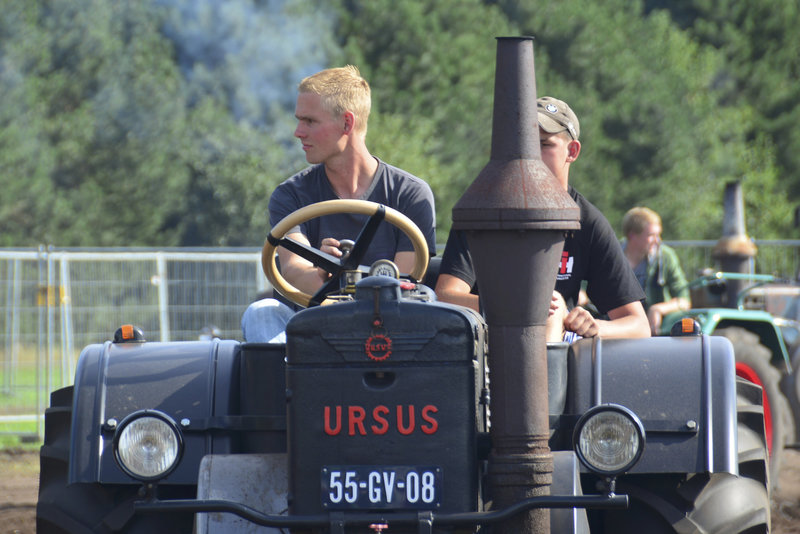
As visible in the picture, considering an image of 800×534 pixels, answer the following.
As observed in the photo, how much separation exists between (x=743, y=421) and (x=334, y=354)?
163 centimetres

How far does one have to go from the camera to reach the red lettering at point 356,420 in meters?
3.39

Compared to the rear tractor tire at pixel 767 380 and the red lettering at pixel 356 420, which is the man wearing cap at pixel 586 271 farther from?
the rear tractor tire at pixel 767 380

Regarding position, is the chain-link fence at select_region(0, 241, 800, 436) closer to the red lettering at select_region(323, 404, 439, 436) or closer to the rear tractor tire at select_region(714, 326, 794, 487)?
the rear tractor tire at select_region(714, 326, 794, 487)

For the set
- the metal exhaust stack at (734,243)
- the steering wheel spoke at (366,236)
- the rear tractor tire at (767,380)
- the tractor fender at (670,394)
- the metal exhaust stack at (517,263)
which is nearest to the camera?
the metal exhaust stack at (517,263)

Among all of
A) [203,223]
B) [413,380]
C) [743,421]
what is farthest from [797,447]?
[203,223]

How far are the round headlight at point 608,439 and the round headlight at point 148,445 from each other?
1.08 meters

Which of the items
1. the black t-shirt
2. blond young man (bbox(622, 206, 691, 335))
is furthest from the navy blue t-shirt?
blond young man (bbox(622, 206, 691, 335))

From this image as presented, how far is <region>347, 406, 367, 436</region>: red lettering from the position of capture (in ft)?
11.1

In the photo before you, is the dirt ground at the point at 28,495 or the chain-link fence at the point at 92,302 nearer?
the dirt ground at the point at 28,495

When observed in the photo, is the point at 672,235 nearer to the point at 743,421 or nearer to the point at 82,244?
the point at 82,244

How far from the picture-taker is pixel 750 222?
43875 mm

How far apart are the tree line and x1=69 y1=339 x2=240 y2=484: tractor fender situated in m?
28.1

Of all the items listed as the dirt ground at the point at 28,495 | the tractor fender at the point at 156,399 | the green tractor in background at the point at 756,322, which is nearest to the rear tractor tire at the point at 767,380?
the green tractor in background at the point at 756,322

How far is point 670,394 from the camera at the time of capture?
3.84 meters
